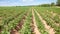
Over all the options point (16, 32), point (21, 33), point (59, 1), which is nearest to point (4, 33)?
point (21, 33)

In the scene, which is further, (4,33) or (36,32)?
(36,32)

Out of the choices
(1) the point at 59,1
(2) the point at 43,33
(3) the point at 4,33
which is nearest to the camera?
(3) the point at 4,33

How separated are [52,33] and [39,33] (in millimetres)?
1235

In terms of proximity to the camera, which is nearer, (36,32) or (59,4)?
(36,32)

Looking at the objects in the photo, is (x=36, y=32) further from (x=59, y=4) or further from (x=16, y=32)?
(x=59, y=4)

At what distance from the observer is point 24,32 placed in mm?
16453

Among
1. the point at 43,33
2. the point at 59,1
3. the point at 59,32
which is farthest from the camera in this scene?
the point at 59,1

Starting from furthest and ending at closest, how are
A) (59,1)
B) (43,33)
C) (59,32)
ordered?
(59,1)
(59,32)
(43,33)

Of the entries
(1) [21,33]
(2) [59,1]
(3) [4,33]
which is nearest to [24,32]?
(1) [21,33]

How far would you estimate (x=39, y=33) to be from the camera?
18.5 metres

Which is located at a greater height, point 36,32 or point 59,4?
point 36,32

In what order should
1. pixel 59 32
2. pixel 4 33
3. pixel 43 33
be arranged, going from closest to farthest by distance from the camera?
pixel 4 33
pixel 43 33
pixel 59 32

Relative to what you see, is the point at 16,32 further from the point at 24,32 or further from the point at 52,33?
the point at 52,33

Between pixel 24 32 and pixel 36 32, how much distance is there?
2.64 metres
